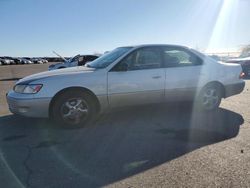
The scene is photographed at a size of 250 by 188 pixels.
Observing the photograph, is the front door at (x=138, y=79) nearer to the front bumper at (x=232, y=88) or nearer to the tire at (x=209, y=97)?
the tire at (x=209, y=97)

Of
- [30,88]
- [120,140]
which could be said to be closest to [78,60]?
[30,88]

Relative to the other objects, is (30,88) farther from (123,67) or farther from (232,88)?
(232,88)

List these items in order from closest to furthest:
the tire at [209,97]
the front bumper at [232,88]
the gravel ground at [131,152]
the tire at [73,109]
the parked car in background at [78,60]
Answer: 1. the gravel ground at [131,152]
2. the tire at [73,109]
3. the tire at [209,97]
4. the front bumper at [232,88]
5. the parked car in background at [78,60]

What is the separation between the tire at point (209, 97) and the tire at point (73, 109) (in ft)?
8.20

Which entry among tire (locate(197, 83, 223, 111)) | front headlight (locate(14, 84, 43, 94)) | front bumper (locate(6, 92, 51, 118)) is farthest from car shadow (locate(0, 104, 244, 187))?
front headlight (locate(14, 84, 43, 94))

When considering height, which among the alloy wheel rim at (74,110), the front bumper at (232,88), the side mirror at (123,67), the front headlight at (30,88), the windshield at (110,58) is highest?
the windshield at (110,58)

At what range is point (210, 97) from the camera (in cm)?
700

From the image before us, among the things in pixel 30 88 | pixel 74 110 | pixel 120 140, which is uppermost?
pixel 30 88

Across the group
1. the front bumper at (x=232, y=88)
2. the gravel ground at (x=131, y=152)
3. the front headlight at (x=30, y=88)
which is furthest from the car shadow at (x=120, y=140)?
the front headlight at (x=30, y=88)

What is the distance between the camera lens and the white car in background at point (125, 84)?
18.5ft

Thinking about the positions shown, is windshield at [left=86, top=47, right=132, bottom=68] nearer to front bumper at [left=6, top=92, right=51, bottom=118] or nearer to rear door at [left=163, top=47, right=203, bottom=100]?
rear door at [left=163, top=47, right=203, bottom=100]

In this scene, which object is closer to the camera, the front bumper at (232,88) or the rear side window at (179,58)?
the rear side window at (179,58)

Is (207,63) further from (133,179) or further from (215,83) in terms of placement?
(133,179)

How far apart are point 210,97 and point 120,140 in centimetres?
286
